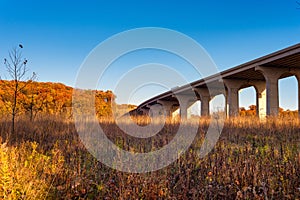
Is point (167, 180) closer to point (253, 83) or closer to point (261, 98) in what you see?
point (261, 98)

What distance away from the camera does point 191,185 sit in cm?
323

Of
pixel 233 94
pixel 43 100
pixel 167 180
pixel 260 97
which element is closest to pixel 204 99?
pixel 233 94

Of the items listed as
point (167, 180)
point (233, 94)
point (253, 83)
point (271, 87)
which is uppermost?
point (253, 83)

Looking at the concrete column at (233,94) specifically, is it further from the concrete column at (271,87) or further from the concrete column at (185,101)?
the concrete column at (185,101)

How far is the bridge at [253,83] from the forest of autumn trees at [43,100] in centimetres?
627

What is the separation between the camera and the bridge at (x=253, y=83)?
579 inches

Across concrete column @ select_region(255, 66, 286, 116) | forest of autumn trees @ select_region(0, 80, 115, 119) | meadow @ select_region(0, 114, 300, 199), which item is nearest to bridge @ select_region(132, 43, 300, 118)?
concrete column @ select_region(255, 66, 286, 116)

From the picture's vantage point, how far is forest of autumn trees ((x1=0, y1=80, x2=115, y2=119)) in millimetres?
10000

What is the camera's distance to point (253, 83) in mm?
20188

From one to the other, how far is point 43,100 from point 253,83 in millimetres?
15541

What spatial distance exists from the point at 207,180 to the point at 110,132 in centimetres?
490

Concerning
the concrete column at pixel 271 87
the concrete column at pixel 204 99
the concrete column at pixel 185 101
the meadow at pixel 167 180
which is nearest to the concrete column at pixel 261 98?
the concrete column at pixel 271 87

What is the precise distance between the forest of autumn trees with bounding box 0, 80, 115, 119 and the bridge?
6.27 m

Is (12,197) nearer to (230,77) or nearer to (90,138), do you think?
(90,138)
